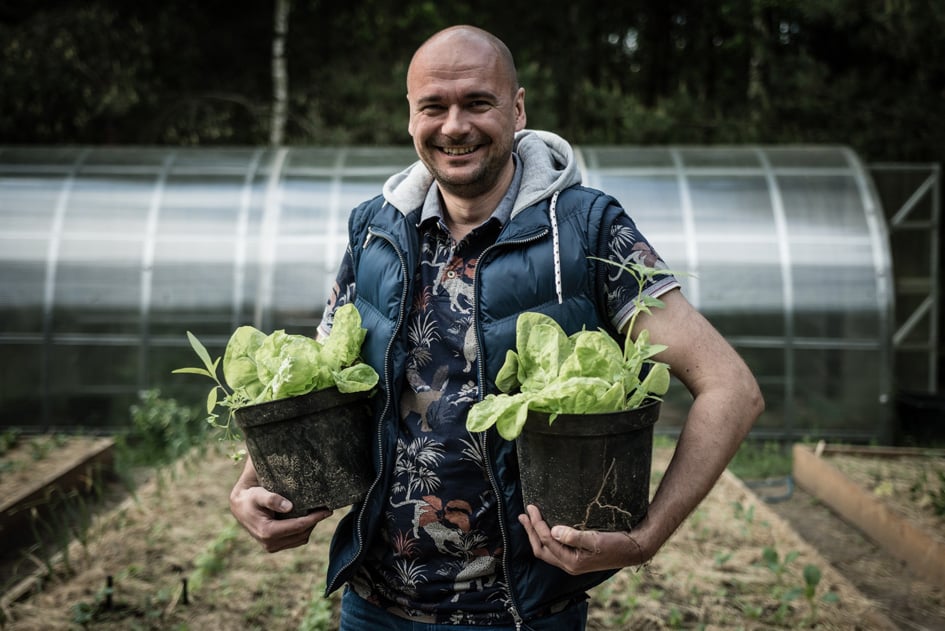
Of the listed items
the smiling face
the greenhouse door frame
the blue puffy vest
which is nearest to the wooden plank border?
the greenhouse door frame

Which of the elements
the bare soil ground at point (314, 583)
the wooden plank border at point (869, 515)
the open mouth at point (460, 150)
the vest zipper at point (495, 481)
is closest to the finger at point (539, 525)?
the vest zipper at point (495, 481)

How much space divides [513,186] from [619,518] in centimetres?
77

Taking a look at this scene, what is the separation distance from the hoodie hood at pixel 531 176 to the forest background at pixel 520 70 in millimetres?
7532

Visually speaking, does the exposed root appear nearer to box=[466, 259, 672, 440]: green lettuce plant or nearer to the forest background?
box=[466, 259, 672, 440]: green lettuce plant

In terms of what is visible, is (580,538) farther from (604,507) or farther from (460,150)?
(460,150)

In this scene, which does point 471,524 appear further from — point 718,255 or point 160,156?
point 160,156

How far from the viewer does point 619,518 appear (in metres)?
1.61

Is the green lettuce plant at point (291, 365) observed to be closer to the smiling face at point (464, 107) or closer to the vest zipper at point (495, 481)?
the vest zipper at point (495, 481)

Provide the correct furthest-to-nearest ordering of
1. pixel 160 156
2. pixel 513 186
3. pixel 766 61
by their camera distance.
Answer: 1. pixel 766 61
2. pixel 160 156
3. pixel 513 186

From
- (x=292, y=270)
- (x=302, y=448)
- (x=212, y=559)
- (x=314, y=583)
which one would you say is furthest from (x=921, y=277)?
(x=302, y=448)

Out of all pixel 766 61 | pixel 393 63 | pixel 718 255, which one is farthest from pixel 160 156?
pixel 766 61

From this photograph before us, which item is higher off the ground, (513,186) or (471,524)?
(513,186)

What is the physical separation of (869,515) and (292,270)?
16.9 ft

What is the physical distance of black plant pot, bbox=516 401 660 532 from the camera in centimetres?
158
